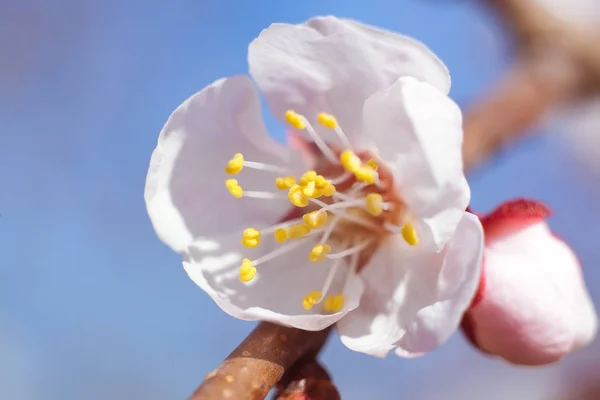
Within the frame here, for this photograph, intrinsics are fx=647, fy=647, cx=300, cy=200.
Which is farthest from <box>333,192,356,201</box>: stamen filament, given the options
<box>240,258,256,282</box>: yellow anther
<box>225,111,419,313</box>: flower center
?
<box>240,258,256,282</box>: yellow anther

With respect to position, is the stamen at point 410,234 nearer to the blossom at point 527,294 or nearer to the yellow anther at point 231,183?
the blossom at point 527,294

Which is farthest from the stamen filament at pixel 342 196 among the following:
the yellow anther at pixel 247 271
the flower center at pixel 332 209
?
the yellow anther at pixel 247 271

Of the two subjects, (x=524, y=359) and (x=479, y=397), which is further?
(x=479, y=397)

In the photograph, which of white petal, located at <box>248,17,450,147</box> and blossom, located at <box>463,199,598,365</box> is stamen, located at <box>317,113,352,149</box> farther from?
blossom, located at <box>463,199,598,365</box>

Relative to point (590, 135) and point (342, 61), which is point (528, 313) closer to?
point (342, 61)

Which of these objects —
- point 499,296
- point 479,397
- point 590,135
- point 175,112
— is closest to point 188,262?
point 175,112

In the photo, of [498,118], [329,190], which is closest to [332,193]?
[329,190]
